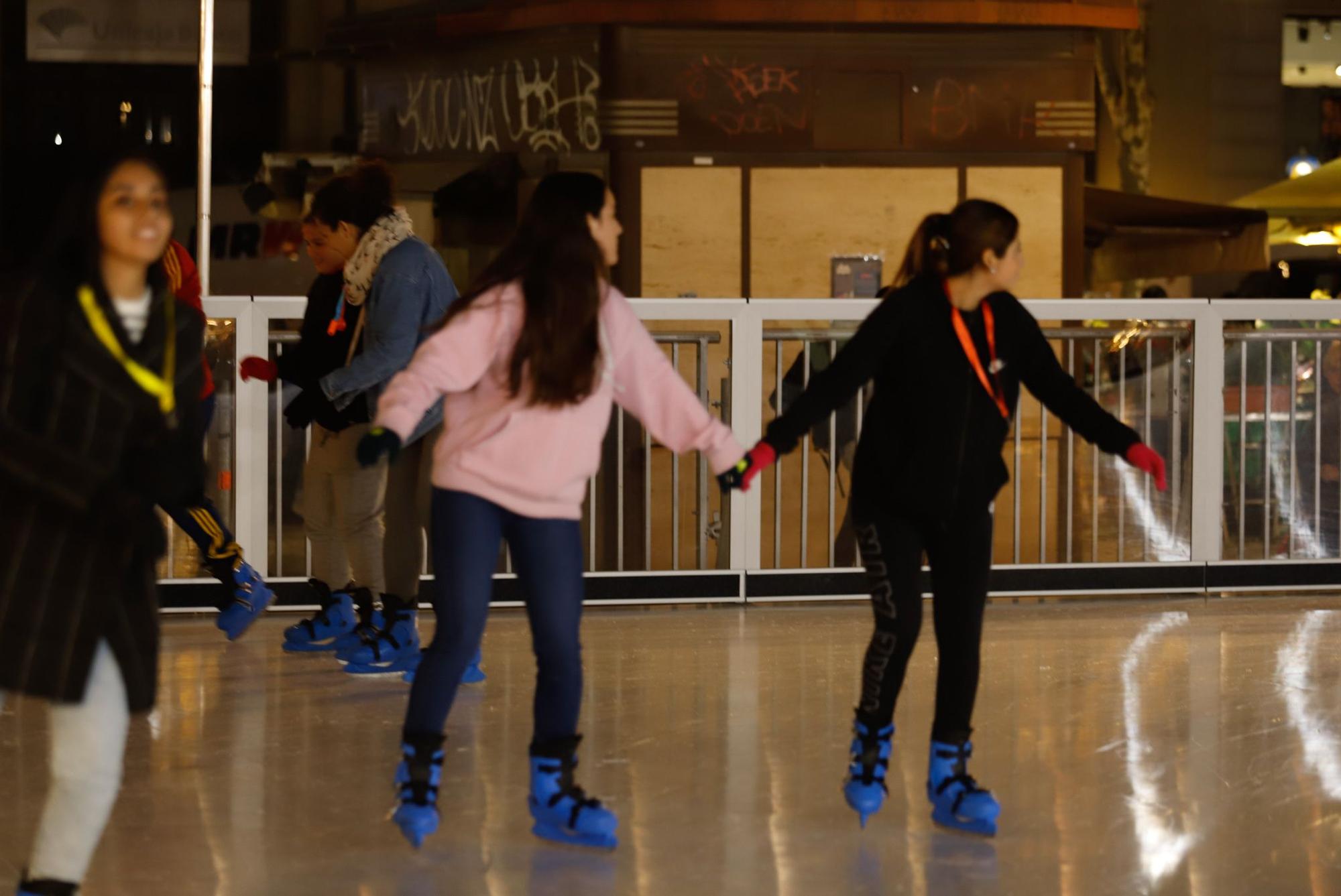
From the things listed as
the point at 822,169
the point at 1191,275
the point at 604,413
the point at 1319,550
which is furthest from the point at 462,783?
the point at 1191,275

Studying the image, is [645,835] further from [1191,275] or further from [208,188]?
[1191,275]

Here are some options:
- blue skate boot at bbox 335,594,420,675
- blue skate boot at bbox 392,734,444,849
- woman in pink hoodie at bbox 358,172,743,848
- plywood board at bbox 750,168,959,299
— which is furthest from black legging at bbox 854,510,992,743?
plywood board at bbox 750,168,959,299

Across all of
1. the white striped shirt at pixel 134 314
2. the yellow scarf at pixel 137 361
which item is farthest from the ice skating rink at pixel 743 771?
the white striped shirt at pixel 134 314

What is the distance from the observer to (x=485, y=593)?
438 centimetres

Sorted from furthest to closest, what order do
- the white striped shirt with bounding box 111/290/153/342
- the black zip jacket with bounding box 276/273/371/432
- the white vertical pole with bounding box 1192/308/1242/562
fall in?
the white vertical pole with bounding box 1192/308/1242/562 < the black zip jacket with bounding box 276/273/371/432 < the white striped shirt with bounding box 111/290/153/342

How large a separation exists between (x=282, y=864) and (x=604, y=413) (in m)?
1.23

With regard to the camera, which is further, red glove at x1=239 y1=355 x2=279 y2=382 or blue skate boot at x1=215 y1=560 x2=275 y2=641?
blue skate boot at x1=215 y1=560 x2=275 y2=641

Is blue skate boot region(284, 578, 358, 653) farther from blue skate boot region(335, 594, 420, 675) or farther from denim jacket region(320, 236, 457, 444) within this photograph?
denim jacket region(320, 236, 457, 444)

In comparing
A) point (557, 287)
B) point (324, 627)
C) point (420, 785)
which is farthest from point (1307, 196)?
point (420, 785)

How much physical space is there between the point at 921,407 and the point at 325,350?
2649 millimetres

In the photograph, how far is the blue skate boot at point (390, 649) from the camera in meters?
6.55

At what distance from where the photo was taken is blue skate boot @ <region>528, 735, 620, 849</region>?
4.41 metres

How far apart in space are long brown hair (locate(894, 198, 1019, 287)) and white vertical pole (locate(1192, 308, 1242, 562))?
423 cm

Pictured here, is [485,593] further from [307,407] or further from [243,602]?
[243,602]
